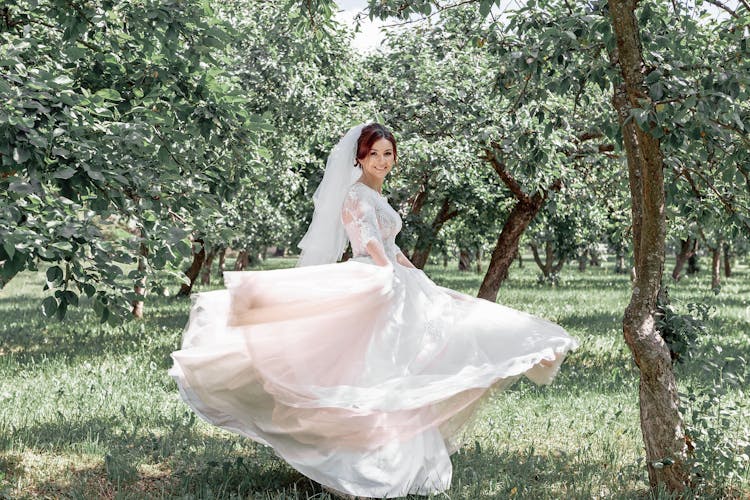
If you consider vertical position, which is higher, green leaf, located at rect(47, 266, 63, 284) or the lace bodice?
the lace bodice

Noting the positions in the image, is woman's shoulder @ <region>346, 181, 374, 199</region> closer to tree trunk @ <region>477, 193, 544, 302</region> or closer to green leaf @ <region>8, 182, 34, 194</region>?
green leaf @ <region>8, 182, 34, 194</region>

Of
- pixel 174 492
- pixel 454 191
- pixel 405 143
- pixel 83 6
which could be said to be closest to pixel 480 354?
pixel 174 492

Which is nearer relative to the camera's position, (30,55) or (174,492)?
(174,492)

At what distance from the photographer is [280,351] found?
4.83 m

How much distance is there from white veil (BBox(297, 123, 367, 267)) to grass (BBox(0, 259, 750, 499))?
1615 millimetres

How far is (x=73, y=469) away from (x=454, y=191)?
39.7 feet

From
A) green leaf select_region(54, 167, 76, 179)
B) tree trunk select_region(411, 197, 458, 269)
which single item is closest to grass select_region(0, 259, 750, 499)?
green leaf select_region(54, 167, 76, 179)

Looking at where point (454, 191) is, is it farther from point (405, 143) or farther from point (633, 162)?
point (633, 162)

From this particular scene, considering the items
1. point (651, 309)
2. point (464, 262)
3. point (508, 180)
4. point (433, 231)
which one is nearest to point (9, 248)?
point (651, 309)

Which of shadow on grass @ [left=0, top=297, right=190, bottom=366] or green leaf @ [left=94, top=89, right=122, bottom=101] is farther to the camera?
shadow on grass @ [left=0, top=297, right=190, bottom=366]

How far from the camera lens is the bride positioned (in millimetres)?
4676

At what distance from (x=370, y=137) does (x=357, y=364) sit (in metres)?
1.69

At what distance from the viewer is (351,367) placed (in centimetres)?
489

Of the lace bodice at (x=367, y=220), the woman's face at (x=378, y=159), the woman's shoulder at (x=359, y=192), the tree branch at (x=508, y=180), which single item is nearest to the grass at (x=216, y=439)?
the lace bodice at (x=367, y=220)
